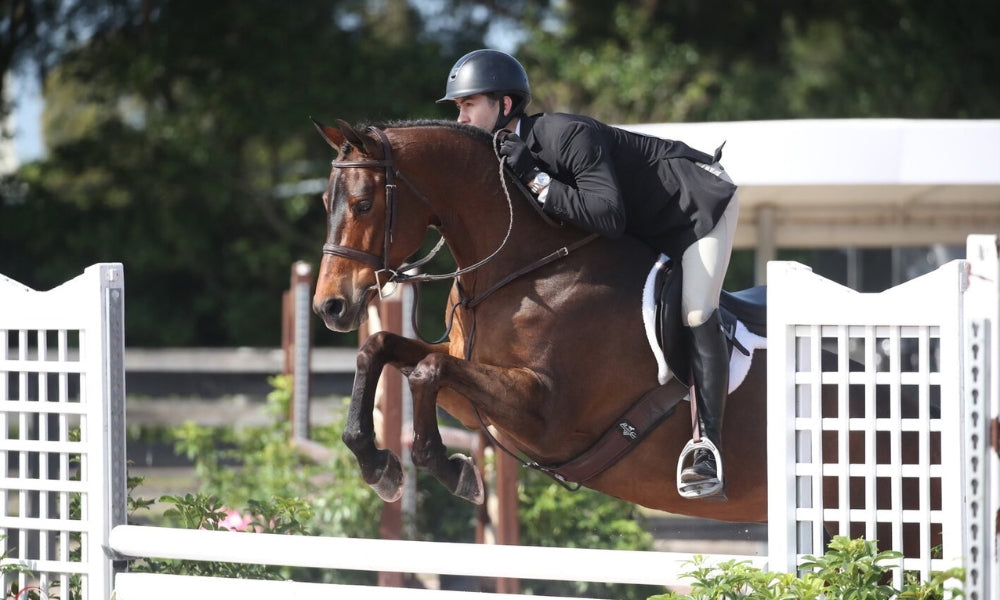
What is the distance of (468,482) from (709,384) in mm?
758

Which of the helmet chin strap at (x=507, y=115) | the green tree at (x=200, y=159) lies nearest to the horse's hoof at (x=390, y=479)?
the helmet chin strap at (x=507, y=115)

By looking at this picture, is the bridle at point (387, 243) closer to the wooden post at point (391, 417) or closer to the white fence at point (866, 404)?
the white fence at point (866, 404)

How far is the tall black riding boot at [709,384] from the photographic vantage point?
3393 millimetres

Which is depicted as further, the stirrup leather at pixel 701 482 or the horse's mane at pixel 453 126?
the horse's mane at pixel 453 126

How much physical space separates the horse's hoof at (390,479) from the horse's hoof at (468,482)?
0.52 feet

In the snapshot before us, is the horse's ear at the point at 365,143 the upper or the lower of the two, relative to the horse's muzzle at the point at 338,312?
upper

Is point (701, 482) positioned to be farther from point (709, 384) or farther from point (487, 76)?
point (487, 76)

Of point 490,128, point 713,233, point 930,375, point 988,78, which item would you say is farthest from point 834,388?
point 988,78

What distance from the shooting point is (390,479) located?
10.9 ft

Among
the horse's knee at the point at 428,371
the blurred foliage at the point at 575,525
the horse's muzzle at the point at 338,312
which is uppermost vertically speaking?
the horse's muzzle at the point at 338,312

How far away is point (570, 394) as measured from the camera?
3.40m

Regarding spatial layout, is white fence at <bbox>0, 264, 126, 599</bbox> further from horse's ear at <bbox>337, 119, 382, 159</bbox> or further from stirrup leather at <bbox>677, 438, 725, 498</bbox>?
stirrup leather at <bbox>677, 438, 725, 498</bbox>

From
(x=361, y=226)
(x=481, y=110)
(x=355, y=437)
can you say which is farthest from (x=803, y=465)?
(x=481, y=110)

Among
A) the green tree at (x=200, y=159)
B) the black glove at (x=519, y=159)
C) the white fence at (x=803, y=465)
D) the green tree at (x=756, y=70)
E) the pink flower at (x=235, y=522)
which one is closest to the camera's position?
the white fence at (x=803, y=465)
